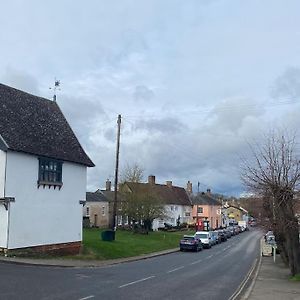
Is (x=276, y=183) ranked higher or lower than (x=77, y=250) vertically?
higher

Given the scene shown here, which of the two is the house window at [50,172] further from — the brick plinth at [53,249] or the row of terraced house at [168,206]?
the row of terraced house at [168,206]

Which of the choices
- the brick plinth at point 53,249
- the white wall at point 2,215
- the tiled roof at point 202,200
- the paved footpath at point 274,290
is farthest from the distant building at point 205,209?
the paved footpath at point 274,290

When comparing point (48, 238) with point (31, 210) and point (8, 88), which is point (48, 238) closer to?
point (31, 210)

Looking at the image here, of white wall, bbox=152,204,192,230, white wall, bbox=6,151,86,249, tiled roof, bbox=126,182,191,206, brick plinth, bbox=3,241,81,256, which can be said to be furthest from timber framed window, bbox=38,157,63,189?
tiled roof, bbox=126,182,191,206

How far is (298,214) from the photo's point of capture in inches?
1012

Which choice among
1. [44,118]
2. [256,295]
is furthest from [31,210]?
[256,295]

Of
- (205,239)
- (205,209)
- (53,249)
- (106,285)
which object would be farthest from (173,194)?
(106,285)

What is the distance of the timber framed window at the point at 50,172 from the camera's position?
98.1ft

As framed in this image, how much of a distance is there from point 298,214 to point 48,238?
15.0 m

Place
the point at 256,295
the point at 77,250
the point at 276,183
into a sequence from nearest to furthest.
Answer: the point at 256,295 < the point at 276,183 < the point at 77,250

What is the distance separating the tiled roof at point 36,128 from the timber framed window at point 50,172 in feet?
1.41

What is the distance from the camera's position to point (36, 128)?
1236 inches

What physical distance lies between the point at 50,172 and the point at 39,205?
2.35 metres

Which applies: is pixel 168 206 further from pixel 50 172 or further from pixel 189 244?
pixel 50 172
